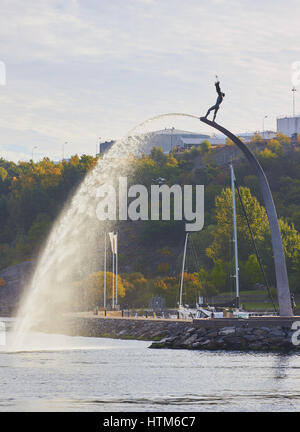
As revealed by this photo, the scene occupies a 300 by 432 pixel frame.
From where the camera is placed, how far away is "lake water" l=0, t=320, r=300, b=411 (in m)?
50.1

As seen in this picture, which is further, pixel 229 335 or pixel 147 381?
pixel 229 335

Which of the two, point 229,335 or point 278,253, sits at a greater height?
point 278,253

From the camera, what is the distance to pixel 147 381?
200ft

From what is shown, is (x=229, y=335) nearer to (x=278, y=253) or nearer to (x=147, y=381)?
(x=278, y=253)

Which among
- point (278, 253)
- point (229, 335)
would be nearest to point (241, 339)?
point (229, 335)

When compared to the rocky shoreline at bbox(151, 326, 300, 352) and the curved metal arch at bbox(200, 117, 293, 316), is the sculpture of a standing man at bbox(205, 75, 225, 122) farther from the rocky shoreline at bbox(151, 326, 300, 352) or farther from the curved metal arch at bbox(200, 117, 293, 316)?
the rocky shoreline at bbox(151, 326, 300, 352)

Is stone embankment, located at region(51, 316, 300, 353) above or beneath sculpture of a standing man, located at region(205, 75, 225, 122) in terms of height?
beneath

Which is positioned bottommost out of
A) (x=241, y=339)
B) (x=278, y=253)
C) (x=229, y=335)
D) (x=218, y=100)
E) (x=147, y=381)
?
(x=147, y=381)

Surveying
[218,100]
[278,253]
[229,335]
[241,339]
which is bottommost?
[241,339]

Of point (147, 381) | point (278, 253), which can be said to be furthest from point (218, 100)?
point (147, 381)

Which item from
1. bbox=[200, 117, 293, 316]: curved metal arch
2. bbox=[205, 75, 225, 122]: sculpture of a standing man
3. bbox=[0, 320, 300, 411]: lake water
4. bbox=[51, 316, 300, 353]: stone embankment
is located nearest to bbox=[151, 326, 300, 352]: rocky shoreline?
bbox=[51, 316, 300, 353]: stone embankment

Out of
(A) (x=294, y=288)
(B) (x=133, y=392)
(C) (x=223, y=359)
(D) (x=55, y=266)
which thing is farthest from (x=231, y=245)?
(B) (x=133, y=392)

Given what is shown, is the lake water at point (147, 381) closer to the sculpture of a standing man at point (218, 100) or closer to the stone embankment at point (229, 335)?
the stone embankment at point (229, 335)

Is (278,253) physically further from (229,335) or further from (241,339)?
(229,335)
